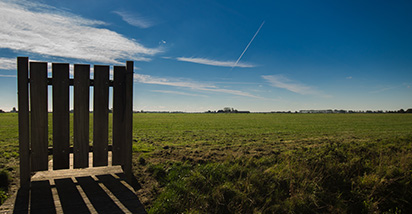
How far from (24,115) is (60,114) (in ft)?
1.92

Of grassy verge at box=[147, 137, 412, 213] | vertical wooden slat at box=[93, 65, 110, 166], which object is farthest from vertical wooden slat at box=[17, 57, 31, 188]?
grassy verge at box=[147, 137, 412, 213]

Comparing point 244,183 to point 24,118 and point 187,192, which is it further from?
point 24,118

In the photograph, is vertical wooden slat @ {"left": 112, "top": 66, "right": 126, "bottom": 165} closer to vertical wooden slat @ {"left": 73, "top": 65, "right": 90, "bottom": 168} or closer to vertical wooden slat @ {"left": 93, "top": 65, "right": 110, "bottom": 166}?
vertical wooden slat @ {"left": 93, "top": 65, "right": 110, "bottom": 166}

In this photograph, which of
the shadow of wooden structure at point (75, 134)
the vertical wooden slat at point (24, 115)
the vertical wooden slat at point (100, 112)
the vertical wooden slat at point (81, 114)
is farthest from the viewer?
the vertical wooden slat at point (100, 112)

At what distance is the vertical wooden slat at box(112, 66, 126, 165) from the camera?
15.6 feet

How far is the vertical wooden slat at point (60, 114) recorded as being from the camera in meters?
4.41

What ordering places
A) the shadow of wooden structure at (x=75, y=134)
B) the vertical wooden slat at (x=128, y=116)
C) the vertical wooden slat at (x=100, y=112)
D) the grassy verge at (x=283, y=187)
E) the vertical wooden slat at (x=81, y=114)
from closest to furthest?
the shadow of wooden structure at (x=75, y=134), the grassy verge at (x=283, y=187), the vertical wooden slat at (x=81, y=114), the vertical wooden slat at (x=100, y=112), the vertical wooden slat at (x=128, y=116)

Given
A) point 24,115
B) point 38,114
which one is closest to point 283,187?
point 38,114

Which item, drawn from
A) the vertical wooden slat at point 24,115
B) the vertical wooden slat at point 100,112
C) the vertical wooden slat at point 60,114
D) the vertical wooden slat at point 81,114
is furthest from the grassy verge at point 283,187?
the vertical wooden slat at point 24,115

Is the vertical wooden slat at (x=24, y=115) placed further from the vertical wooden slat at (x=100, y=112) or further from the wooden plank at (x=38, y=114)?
the vertical wooden slat at (x=100, y=112)

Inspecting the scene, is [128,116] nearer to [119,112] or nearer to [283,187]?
[119,112]

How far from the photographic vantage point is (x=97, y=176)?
469 cm

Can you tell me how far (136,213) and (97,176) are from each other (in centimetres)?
184

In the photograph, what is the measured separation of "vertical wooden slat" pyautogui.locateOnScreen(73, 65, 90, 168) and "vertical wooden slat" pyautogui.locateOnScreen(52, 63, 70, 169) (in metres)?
0.16
